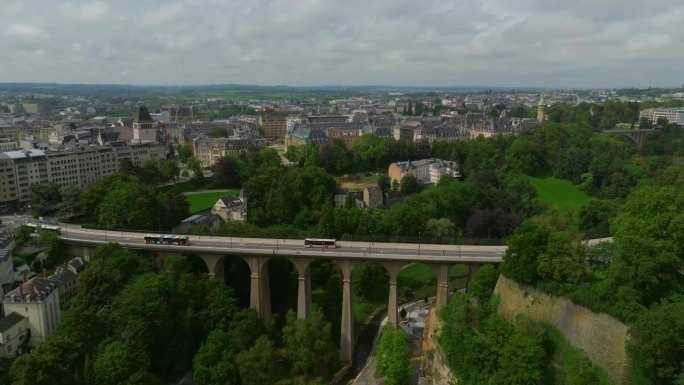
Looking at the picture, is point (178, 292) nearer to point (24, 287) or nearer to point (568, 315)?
point (24, 287)

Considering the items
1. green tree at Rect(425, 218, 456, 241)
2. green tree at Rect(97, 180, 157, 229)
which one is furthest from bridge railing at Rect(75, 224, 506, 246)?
green tree at Rect(425, 218, 456, 241)

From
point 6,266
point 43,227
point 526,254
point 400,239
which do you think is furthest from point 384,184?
point 6,266

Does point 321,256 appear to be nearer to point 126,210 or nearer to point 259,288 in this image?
point 259,288

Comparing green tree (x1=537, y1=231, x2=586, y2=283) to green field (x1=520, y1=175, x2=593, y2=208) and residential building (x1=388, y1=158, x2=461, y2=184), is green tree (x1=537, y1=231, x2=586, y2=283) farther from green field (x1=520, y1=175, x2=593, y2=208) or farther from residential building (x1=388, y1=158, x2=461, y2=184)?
residential building (x1=388, y1=158, x2=461, y2=184)

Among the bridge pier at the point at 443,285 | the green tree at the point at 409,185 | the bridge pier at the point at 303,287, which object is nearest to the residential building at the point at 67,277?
the bridge pier at the point at 303,287

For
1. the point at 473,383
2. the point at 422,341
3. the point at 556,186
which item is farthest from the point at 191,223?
the point at 556,186

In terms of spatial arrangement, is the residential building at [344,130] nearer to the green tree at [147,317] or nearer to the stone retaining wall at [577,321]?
the green tree at [147,317]
